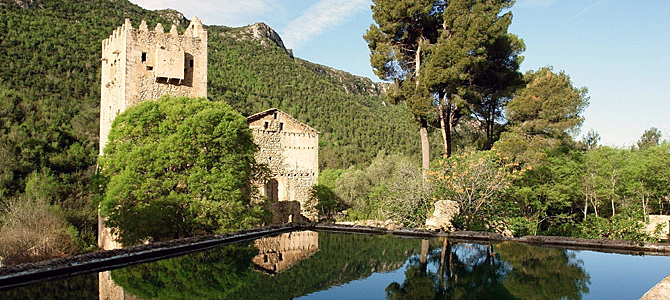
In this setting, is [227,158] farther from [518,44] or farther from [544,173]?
[518,44]

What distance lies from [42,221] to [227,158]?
7.37 metres

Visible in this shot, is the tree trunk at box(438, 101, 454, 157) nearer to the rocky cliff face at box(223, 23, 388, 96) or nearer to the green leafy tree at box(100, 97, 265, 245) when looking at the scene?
the green leafy tree at box(100, 97, 265, 245)

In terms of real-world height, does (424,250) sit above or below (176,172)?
below

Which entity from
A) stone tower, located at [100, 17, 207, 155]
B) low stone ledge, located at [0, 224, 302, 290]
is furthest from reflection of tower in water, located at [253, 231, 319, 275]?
stone tower, located at [100, 17, 207, 155]

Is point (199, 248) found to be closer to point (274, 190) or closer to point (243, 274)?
point (243, 274)

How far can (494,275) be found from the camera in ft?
23.3

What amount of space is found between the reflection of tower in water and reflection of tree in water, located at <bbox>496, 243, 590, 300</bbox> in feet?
11.2

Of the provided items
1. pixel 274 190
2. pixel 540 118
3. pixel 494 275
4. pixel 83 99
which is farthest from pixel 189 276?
pixel 83 99

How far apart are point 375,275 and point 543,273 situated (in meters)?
2.48

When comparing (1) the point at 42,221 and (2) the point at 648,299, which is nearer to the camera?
(2) the point at 648,299

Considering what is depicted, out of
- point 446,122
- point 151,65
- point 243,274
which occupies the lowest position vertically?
point 243,274

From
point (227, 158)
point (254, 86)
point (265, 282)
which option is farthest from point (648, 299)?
point (254, 86)

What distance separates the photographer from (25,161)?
27844 millimetres

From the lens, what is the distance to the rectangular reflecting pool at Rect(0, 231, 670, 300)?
580 cm
